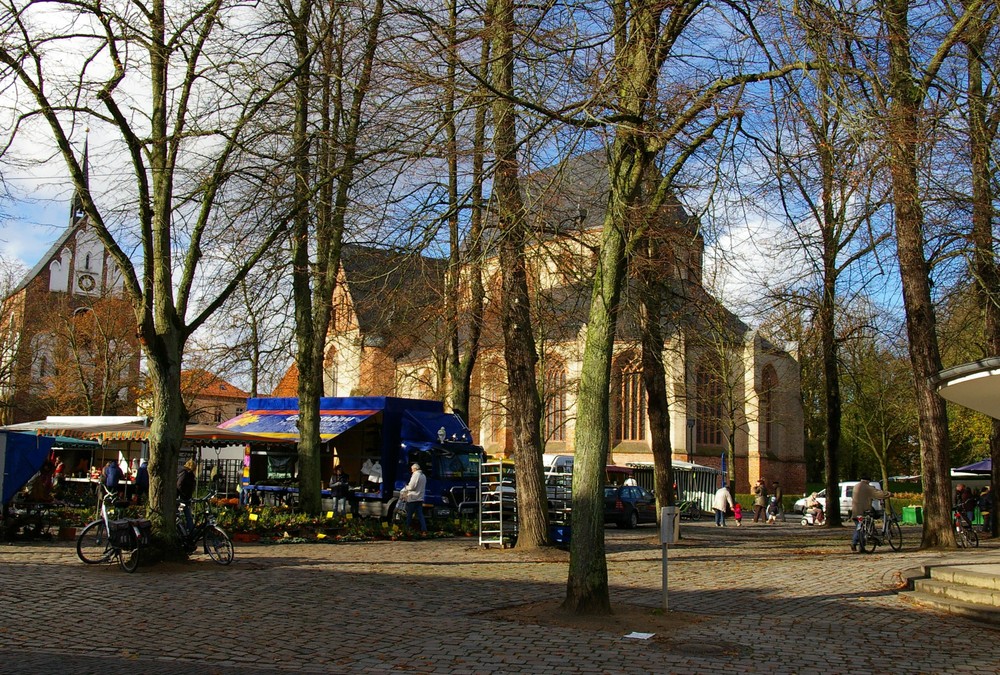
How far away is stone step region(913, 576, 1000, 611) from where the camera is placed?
1074 centimetres

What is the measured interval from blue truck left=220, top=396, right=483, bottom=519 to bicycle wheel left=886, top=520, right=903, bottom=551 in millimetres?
9791

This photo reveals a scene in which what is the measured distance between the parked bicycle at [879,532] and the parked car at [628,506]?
30.3 ft

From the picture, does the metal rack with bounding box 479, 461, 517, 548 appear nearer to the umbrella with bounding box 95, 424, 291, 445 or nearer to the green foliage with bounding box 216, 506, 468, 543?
the green foliage with bounding box 216, 506, 468, 543

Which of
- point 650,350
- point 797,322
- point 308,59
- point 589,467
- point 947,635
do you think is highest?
point 308,59

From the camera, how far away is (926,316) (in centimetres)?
1703

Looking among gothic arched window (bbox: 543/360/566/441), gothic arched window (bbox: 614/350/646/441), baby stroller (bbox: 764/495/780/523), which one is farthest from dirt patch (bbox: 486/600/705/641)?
gothic arched window (bbox: 614/350/646/441)

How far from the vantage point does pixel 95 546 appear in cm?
1384

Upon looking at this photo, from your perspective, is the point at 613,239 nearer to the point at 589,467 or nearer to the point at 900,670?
the point at 589,467

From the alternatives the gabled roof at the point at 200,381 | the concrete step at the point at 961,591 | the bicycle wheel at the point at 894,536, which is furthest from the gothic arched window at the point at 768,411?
the concrete step at the point at 961,591

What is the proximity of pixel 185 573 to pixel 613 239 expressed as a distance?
24.0 feet

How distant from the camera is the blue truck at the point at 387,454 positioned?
944 inches

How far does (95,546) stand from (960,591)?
1171 cm

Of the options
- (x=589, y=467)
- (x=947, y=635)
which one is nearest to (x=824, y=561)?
(x=947, y=635)

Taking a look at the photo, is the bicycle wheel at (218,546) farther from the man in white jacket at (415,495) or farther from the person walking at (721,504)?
the person walking at (721,504)
